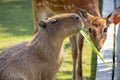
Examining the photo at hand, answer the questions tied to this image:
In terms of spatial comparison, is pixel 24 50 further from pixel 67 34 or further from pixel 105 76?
pixel 105 76

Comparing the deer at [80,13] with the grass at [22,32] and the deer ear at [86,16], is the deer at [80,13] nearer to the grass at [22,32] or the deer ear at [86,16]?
the deer ear at [86,16]

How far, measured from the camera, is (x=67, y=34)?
4953 millimetres

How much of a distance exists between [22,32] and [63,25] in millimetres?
5490

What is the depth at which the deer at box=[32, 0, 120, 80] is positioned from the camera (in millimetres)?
6332

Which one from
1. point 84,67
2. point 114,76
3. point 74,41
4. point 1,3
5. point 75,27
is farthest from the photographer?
point 1,3

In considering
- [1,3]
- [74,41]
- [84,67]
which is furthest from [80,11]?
[1,3]

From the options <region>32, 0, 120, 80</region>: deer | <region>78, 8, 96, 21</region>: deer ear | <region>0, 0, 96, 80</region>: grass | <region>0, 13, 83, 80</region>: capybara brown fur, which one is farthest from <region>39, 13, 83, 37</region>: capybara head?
<region>0, 0, 96, 80</region>: grass

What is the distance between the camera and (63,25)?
4.96 meters

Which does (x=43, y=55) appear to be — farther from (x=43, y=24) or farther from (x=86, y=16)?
(x=86, y=16)

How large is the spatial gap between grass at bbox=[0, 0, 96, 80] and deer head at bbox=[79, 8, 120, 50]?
1.13 m

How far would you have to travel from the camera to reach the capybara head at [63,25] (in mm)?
4891

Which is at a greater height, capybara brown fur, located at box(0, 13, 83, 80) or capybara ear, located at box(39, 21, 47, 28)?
capybara ear, located at box(39, 21, 47, 28)

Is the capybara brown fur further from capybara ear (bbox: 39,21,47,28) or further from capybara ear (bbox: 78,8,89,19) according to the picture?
capybara ear (bbox: 78,8,89,19)

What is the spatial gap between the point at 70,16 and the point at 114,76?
1.96m
